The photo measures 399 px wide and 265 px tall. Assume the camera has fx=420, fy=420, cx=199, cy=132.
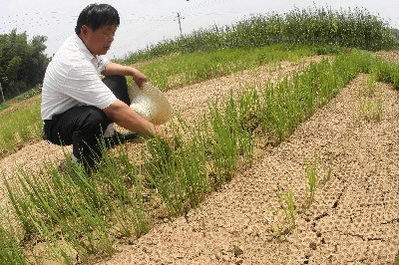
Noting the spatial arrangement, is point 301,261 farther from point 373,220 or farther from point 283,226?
point 373,220

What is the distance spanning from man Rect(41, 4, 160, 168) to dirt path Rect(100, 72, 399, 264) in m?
0.70

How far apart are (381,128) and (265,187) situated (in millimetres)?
1240

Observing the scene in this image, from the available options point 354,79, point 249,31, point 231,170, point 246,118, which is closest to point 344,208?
point 231,170

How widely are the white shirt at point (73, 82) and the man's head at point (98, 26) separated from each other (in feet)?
0.20

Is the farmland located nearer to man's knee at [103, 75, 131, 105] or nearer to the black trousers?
the black trousers

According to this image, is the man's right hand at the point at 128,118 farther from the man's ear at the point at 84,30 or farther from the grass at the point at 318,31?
the grass at the point at 318,31

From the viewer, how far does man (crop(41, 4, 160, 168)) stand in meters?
2.58

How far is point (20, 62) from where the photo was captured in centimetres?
4241

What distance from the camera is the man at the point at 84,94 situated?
8.45 feet

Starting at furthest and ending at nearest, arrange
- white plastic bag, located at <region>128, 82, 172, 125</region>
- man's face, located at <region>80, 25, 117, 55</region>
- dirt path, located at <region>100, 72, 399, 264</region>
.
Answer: white plastic bag, located at <region>128, 82, 172, 125</region>, man's face, located at <region>80, 25, 117, 55</region>, dirt path, located at <region>100, 72, 399, 264</region>

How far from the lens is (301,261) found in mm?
1731

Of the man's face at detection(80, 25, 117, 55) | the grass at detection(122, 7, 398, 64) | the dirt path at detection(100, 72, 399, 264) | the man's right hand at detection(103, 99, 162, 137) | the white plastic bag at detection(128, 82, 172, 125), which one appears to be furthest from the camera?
the grass at detection(122, 7, 398, 64)

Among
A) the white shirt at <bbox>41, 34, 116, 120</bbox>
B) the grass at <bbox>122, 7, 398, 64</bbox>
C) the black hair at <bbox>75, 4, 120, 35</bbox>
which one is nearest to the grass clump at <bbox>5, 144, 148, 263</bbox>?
the white shirt at <bbox>41, 34, 116, 120</bbox>

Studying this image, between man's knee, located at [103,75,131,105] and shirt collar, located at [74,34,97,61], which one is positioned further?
man's knee, located at [103,75,131,105]
